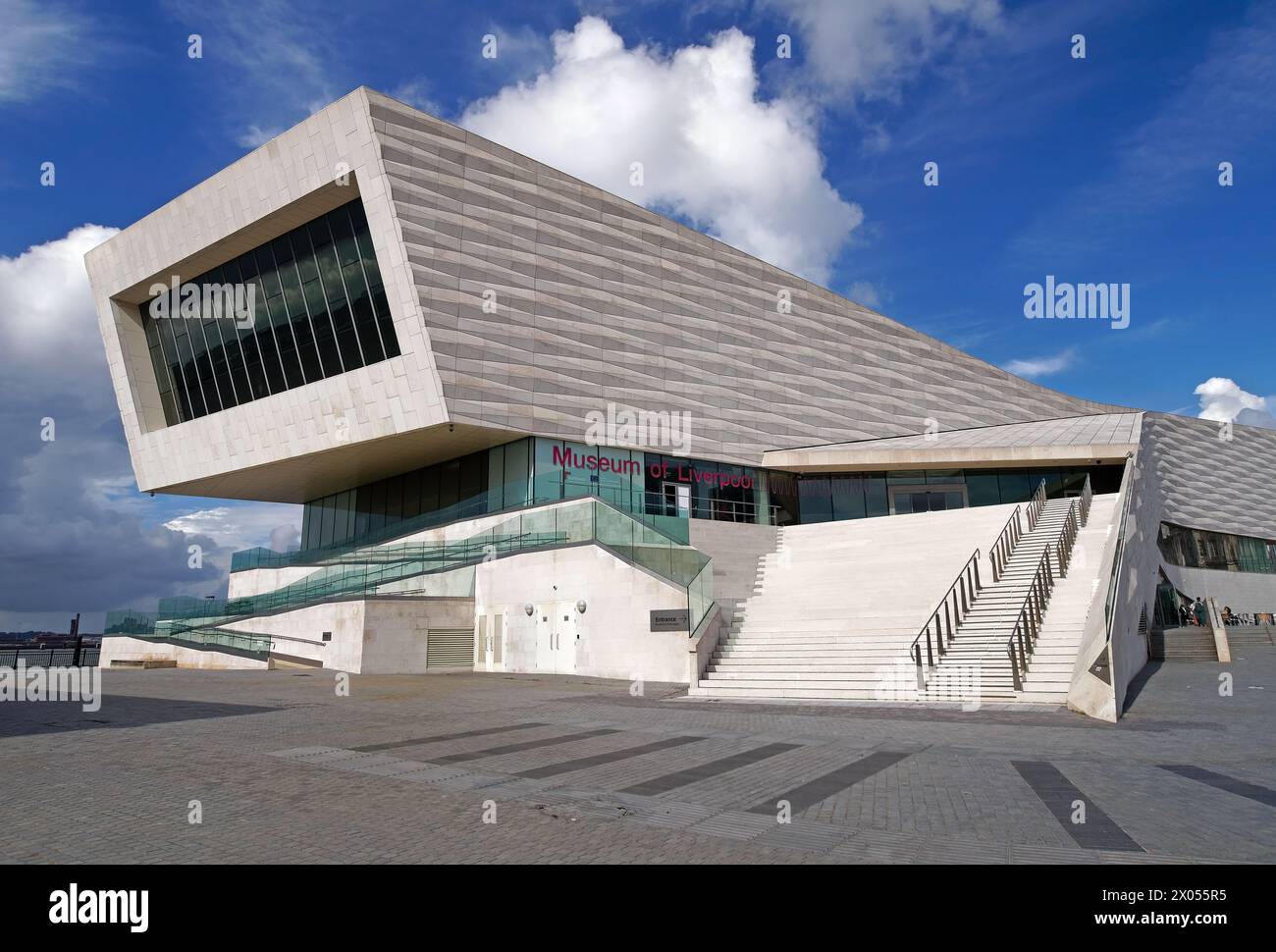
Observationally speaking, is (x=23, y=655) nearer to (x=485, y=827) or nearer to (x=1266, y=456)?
(x=485, y=827)

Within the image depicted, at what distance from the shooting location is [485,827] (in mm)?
6027

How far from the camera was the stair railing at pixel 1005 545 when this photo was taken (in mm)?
20078

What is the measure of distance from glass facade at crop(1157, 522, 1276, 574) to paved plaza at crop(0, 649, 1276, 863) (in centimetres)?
3705

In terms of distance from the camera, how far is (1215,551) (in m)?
50.1

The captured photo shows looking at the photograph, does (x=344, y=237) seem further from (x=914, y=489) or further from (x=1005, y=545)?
(x=914, y=489)

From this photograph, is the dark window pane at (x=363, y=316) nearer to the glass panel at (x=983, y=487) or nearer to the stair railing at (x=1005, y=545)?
the stair railing at (x=1005, y=545)

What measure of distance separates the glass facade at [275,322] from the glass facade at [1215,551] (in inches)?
1640

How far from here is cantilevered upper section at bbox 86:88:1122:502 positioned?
3069 centimetres

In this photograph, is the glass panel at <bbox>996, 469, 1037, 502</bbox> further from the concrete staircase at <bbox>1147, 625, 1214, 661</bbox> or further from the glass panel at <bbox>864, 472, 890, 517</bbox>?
the concrete staircase at <bbox>1147, 625, 1214, 661</bbox>

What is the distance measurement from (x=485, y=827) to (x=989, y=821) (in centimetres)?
383

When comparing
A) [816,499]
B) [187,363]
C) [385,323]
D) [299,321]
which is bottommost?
[816,499]

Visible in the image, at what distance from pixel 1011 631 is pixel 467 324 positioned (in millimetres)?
22528

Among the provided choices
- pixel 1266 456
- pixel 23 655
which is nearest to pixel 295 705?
pixel 23 655

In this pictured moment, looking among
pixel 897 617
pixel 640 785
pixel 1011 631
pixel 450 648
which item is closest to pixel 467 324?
pixel 450 648
